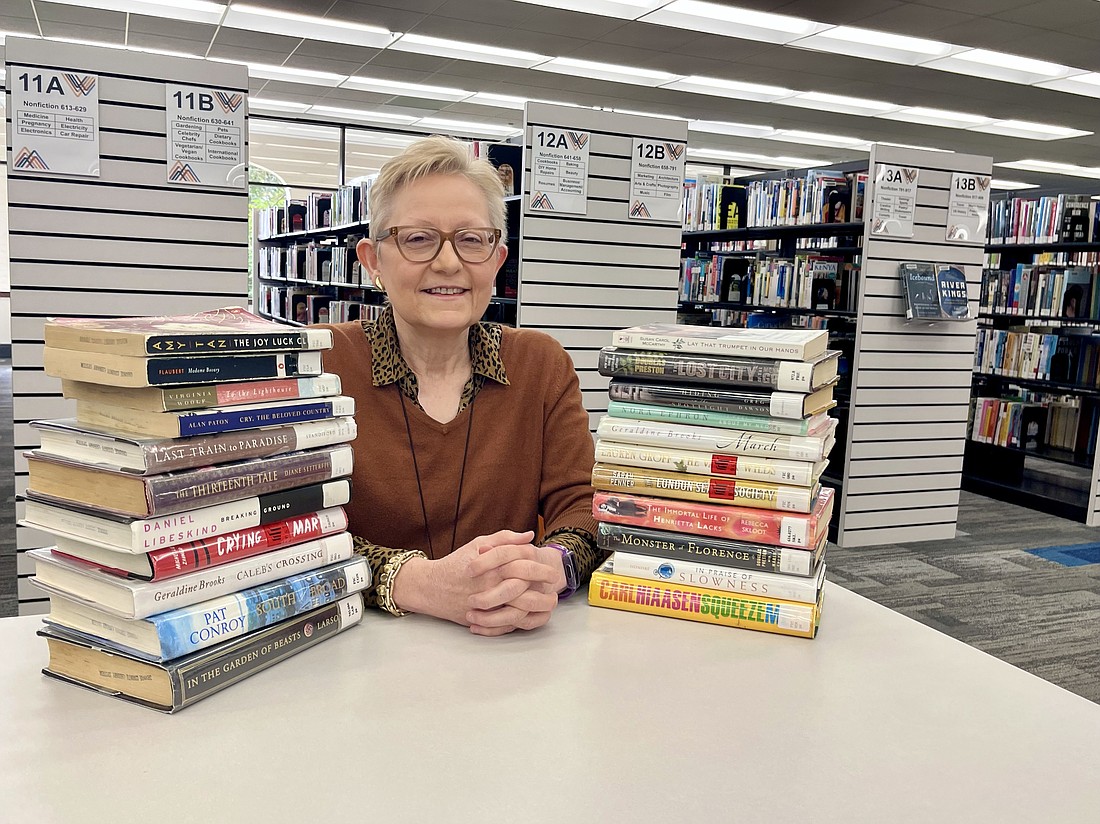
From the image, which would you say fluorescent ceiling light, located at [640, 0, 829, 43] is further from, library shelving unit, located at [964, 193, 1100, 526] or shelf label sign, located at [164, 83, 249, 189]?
shelf label sign, located at [164, 83, 249, 189]

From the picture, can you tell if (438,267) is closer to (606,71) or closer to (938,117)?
(606,71)

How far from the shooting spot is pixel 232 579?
98 centimetres

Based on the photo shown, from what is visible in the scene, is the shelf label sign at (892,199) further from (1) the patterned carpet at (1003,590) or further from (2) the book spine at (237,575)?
(2) the book spine at (237,575)

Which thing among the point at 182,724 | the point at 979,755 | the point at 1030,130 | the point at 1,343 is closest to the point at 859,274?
the point at 979,755

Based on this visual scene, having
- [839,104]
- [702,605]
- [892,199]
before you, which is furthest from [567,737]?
[839,104]

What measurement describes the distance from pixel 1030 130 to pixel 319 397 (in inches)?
476

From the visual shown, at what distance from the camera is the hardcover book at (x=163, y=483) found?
90 cm

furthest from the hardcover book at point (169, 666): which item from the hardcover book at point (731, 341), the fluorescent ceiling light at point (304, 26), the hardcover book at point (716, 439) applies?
the fluorescent ceiling light at point (304, 26)

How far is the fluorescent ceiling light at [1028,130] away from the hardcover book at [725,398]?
1100 centimetres

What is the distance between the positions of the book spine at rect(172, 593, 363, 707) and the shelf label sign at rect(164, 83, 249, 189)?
2.39m

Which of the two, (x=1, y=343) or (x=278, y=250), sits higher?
(x=278, y=250)

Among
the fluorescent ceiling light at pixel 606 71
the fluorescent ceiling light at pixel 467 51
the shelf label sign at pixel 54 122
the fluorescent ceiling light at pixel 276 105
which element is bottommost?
the shelf label sign at pixel 54 122

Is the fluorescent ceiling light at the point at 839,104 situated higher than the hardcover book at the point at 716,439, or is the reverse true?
the fluorescent ceiling light at the point at 839,104

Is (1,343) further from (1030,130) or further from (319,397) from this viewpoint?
(1030,130)
